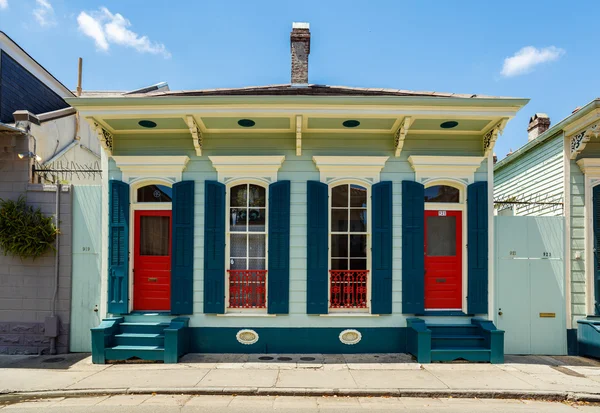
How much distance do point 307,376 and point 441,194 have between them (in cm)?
440

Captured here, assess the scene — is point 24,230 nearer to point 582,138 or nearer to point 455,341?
point 455,341

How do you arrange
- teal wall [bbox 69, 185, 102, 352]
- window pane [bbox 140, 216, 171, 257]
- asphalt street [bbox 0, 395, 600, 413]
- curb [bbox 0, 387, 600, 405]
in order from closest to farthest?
asphalt street [bbox 0, 395, 600, 413] < curb [bbox 0, 387, 600, 405] < teal wall [bbox 69, 185, 102, 352] < window pane [bbox 140, 216, 171, 257]

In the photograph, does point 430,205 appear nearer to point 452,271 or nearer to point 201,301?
point 452,271

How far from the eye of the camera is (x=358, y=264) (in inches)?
338

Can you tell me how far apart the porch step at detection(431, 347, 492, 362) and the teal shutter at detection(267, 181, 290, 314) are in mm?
2842

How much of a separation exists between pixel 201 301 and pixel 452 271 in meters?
4.95

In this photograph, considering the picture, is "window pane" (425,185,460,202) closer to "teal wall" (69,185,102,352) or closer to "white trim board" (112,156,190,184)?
"white trim board" (112,156,190,184)

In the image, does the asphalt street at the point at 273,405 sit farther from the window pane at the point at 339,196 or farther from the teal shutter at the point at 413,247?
the window pane at the point at 339,196

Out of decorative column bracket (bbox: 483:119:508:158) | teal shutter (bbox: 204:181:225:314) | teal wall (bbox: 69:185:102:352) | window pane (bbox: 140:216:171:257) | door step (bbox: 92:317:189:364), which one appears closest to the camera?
door step (bbox: 92:317:189:364)

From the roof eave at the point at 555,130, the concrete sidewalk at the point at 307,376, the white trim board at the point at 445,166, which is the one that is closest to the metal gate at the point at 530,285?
the concrete sidewalk at the point at 307,376

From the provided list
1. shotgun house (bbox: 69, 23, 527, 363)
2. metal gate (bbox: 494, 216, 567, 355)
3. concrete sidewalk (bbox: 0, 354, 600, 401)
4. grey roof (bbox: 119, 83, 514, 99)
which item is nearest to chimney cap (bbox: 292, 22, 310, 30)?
grey roof (bbox: 119, 83, 514, 99)

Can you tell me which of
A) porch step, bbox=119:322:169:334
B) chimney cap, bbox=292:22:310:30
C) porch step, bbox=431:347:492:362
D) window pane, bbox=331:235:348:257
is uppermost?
chimney cap, bbox=292:22:310:30

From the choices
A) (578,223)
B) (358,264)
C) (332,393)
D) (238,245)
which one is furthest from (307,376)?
(578,223)

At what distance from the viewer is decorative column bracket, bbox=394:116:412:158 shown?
26.3ft
